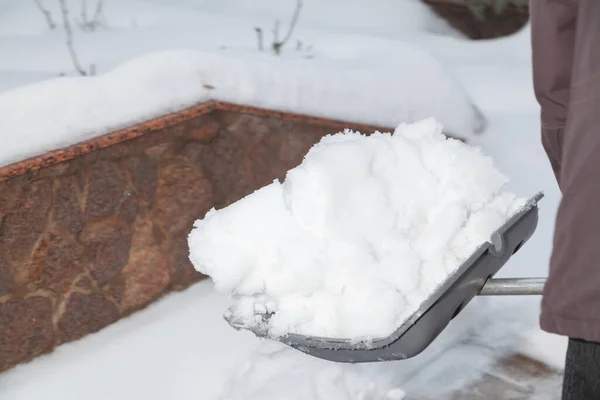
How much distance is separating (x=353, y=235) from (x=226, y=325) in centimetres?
163

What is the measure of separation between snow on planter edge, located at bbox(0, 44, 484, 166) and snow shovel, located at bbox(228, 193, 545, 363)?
1.63m

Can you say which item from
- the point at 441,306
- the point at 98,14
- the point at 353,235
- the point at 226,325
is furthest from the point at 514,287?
the point at 98,14

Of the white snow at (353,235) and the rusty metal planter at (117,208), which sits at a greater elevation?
the white snow at (353,235)

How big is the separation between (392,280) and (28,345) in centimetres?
186

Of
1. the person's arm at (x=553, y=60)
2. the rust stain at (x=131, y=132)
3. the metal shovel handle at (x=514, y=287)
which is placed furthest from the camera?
the rust stain at (x=131, y=132)

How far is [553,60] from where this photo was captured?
1423 millimetres

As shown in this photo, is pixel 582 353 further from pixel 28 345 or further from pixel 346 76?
pixel 346 76

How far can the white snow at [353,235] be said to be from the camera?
5.11 feet

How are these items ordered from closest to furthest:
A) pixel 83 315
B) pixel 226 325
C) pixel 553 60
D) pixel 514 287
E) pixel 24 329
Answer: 1. pixel 553 60
2. pixel 514 287
3. pixel 24 329
4. pixel 83 315
5. pixel 226 325

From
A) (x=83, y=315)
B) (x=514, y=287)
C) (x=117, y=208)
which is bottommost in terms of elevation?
(x=83, y=315)

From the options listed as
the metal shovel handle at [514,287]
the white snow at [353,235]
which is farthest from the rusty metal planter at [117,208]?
the metal shovel handle at [514,287]

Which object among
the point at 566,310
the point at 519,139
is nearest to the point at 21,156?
the point at 566,310

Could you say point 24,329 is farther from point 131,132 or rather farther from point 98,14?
point 98,14

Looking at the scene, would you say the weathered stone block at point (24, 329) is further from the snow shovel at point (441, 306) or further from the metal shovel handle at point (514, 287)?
the metal shovel handle at point (514, 287)
